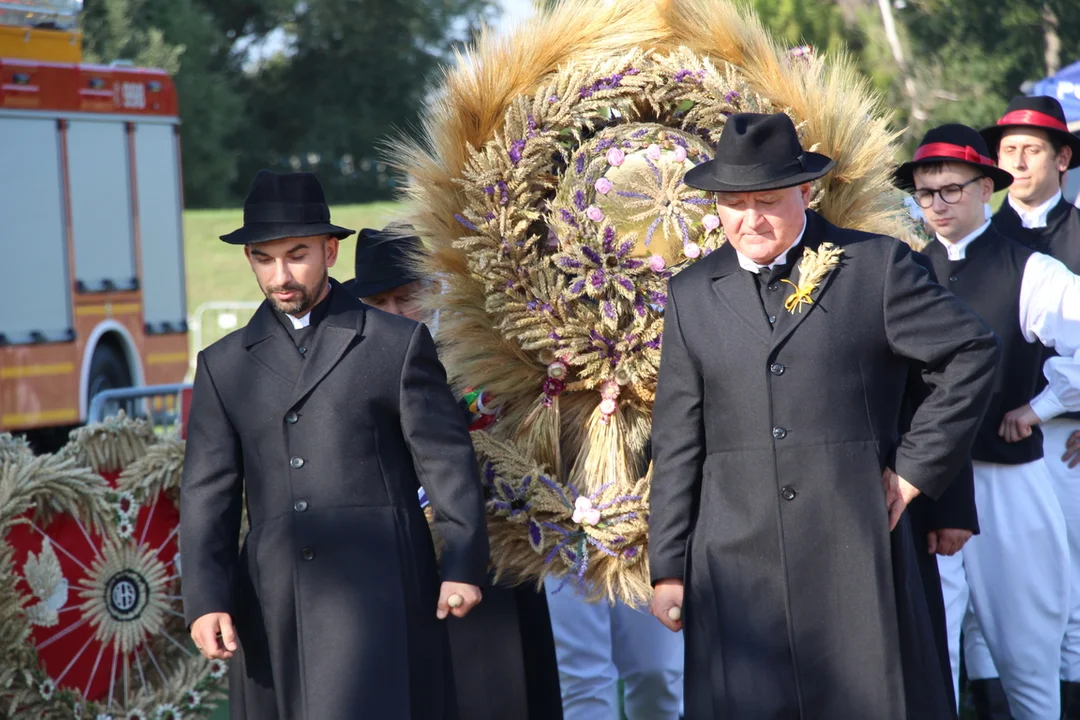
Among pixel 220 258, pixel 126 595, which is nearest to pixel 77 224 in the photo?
pixel 126 595

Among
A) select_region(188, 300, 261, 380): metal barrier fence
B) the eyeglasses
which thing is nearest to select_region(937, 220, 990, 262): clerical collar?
the eyeglasses

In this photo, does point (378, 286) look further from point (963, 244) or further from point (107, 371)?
point (107, 371)

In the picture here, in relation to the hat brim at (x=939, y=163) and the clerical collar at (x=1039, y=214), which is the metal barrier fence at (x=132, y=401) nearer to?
the hat brim at (x=939, y=163)

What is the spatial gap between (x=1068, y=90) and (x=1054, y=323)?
5427 millimetres

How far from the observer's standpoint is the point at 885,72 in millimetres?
17484

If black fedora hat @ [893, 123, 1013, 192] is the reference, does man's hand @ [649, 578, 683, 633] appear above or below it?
below

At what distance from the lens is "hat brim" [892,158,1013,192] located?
472 centimetres

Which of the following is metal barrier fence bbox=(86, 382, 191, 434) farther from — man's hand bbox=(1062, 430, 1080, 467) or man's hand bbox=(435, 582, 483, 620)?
man's hand bbox=(1062, 430, 1080, 467)

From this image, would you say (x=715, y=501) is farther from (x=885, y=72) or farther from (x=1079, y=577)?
(x=885, y=72)

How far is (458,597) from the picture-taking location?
358cm

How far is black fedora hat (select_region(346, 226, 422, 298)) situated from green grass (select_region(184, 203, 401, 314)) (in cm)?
1829

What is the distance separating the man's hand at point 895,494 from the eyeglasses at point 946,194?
5.55ft

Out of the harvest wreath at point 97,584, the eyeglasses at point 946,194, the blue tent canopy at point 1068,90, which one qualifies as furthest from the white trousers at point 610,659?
the blue tent canopy at point 1068,90

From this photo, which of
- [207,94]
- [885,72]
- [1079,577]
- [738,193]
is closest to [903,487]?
[738,193]
